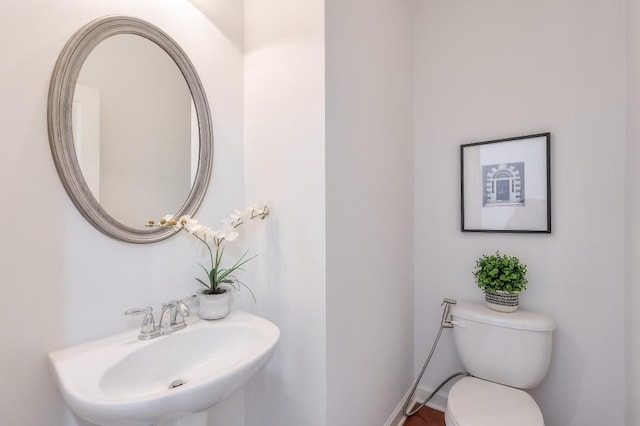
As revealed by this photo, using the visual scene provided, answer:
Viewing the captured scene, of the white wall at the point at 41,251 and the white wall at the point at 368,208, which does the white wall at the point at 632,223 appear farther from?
the white wall at the point at 41,251

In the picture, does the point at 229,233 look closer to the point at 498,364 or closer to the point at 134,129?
the point at 134,129

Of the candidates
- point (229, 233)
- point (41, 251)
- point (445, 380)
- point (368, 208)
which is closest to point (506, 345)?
point (445, 380)

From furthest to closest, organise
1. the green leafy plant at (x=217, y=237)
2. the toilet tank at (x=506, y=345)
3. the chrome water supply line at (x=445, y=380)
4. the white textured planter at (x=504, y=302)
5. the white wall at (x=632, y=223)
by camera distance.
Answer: the chrome water supply line at (x=445, y=380)
the white textured planter at (x=504, y=302)
the toilet tank at (x=506, y=345)
the white wall at (x=632, y=223)
the green leafy plant at (x=217, y=237)

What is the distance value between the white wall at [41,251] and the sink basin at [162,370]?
7 centimetres

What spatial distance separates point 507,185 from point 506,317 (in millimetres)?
687

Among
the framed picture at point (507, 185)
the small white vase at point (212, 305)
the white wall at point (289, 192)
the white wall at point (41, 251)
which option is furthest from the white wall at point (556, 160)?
the white wall at point (41, 251)

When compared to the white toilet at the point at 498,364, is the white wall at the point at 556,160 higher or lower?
higher

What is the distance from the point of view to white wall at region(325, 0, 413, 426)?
104 cm

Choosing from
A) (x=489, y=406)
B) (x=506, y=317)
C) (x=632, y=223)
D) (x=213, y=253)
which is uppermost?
(x=632, y=223)

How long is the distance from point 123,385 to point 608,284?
1.95m

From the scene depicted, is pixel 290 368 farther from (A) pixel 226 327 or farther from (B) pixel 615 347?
(B) pixel 615 347

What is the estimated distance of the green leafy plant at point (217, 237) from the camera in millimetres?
953

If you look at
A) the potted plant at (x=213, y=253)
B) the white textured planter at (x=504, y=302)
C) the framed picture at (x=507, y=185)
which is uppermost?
the framed picture at (x=507, y=185)

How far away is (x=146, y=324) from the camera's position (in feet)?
2.80
